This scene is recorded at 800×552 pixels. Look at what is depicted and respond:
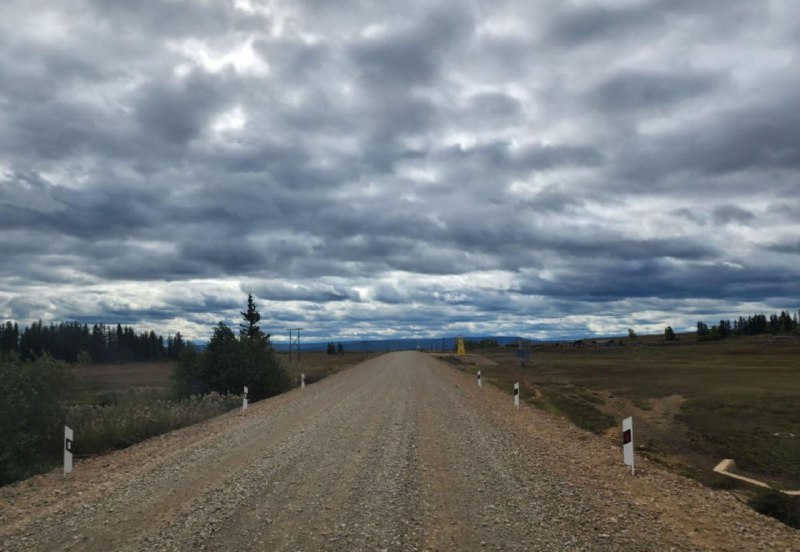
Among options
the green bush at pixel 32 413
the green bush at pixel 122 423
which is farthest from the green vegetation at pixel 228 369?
the green bush at pixel 32 413

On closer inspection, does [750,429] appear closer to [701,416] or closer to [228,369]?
[701,416]

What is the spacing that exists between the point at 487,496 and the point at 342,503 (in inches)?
87.3

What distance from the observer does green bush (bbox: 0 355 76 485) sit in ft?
45.8

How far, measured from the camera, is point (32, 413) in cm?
1584

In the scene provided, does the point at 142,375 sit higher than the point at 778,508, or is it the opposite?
the point at 778,508

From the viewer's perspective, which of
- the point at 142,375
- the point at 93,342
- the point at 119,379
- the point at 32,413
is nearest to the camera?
the point at 32,413

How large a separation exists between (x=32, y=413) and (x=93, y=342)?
117069mm

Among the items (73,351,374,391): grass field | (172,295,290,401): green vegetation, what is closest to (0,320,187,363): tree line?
(73,351,374,391): grass field

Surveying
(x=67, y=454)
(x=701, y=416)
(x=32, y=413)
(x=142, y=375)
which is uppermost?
(x=32, y=413)

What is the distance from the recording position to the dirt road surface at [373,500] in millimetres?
7195

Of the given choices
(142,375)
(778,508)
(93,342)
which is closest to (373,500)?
(778,508)

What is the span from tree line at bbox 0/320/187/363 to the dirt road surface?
93464mm

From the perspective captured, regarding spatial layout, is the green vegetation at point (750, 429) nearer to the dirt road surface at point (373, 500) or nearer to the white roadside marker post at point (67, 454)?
the dirt road surface at point (373, 500)

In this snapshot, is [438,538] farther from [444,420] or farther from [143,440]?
[143,440]
